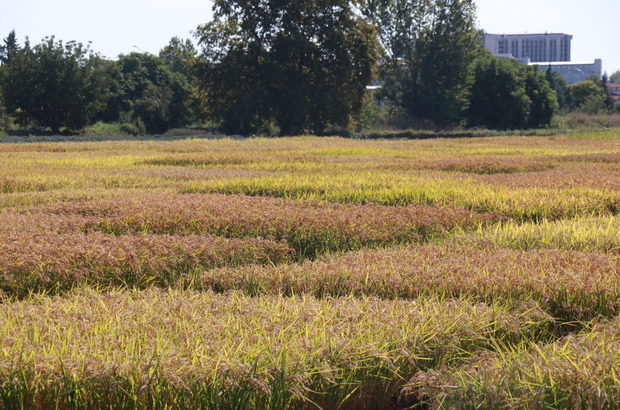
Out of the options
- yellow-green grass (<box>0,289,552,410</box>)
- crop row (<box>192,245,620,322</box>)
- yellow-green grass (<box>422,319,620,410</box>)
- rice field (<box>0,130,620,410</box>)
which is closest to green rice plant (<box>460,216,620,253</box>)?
rice field (<box>0,130,620,410</box>)

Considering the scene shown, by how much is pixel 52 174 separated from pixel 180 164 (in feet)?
12.8

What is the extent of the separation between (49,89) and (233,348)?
41.8m

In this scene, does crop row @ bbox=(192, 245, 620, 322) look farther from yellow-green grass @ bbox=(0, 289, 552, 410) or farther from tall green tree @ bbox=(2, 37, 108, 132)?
tall green tree @ bbox=(2, 37, 108, 132)

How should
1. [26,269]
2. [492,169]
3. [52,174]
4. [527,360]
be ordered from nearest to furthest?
[527,360]
[26,269]
[52,174]
[492,169]

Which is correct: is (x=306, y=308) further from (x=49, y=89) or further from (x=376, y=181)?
(x=49, y=89)

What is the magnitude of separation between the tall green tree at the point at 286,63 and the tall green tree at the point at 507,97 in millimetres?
15579

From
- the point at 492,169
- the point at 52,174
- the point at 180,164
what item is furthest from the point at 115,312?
the point at 180,164

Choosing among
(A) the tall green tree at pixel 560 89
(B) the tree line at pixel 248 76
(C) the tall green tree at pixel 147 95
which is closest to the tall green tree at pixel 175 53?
(C) the tall green tree at pixel 147 95

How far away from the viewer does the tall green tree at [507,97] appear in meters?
50.7

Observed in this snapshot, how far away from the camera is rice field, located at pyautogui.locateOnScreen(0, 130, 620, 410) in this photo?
78.9 inches

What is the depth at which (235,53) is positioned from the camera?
128 feet

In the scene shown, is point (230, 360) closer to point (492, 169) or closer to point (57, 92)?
point (492, 169)

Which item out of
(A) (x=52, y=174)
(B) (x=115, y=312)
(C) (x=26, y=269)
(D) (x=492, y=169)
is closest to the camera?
(B) (x=115, y=312)

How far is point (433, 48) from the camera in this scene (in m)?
50.1
